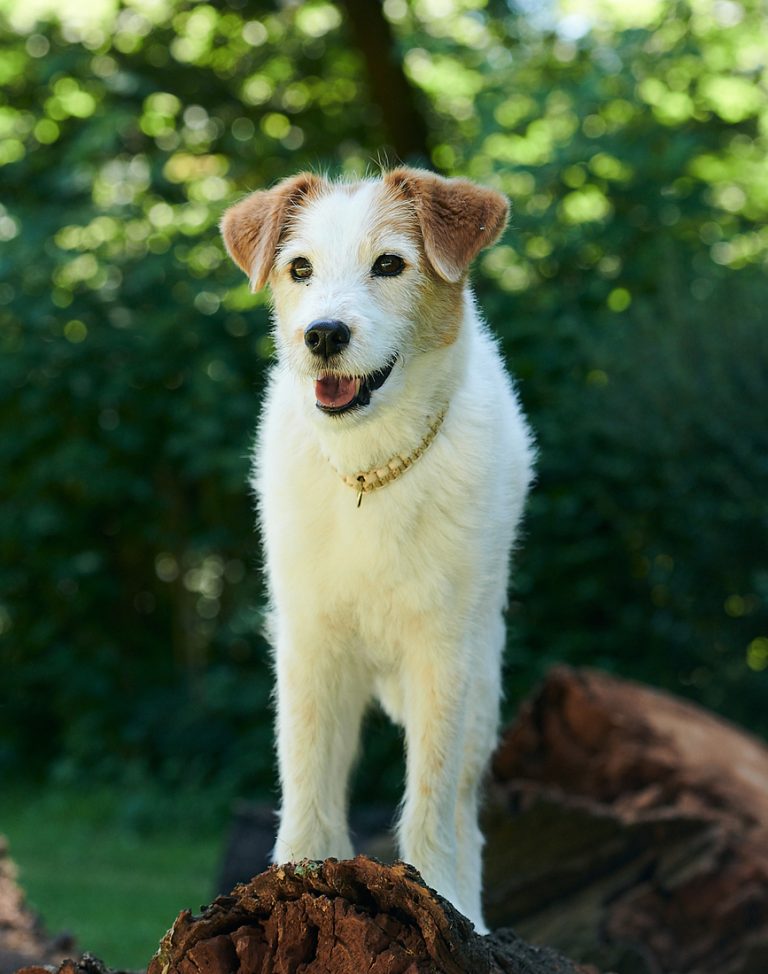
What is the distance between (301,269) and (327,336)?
16.6 inches

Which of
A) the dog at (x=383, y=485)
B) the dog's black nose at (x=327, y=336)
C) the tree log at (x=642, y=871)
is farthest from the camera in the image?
the tree log at (x=642, y=871)

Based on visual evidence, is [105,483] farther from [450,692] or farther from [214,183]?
[450,692]

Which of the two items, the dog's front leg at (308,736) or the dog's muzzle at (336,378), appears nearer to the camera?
the dog's muzzle at (336,378)

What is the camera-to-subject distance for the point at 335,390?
353cm

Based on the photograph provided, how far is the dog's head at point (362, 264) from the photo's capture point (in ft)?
11.5

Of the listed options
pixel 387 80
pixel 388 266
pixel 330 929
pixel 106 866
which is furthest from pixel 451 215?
pixel 387 80

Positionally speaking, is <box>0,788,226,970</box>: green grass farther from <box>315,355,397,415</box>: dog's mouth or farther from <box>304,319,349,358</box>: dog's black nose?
<box>304,319,349,358</box>: dog's black nose

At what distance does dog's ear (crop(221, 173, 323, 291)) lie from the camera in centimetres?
390

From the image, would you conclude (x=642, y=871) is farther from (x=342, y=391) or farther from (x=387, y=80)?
(x=387, y=80)

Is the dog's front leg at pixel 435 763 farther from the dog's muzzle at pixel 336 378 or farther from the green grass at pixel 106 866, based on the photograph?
the green grass at pixel 106 866

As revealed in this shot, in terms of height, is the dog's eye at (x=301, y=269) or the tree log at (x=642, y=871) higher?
the dog's eye at (x=301, y=269)

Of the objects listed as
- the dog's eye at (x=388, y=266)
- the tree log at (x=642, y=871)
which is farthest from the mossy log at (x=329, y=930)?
the tree log at (x=642, y=871)

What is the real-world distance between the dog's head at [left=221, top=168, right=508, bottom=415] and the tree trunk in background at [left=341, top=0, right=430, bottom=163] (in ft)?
19.5

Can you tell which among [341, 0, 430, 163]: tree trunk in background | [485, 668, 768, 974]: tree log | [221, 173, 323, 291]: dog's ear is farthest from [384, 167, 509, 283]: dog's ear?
[341, 0, 430, 163]: tree trunk in background
